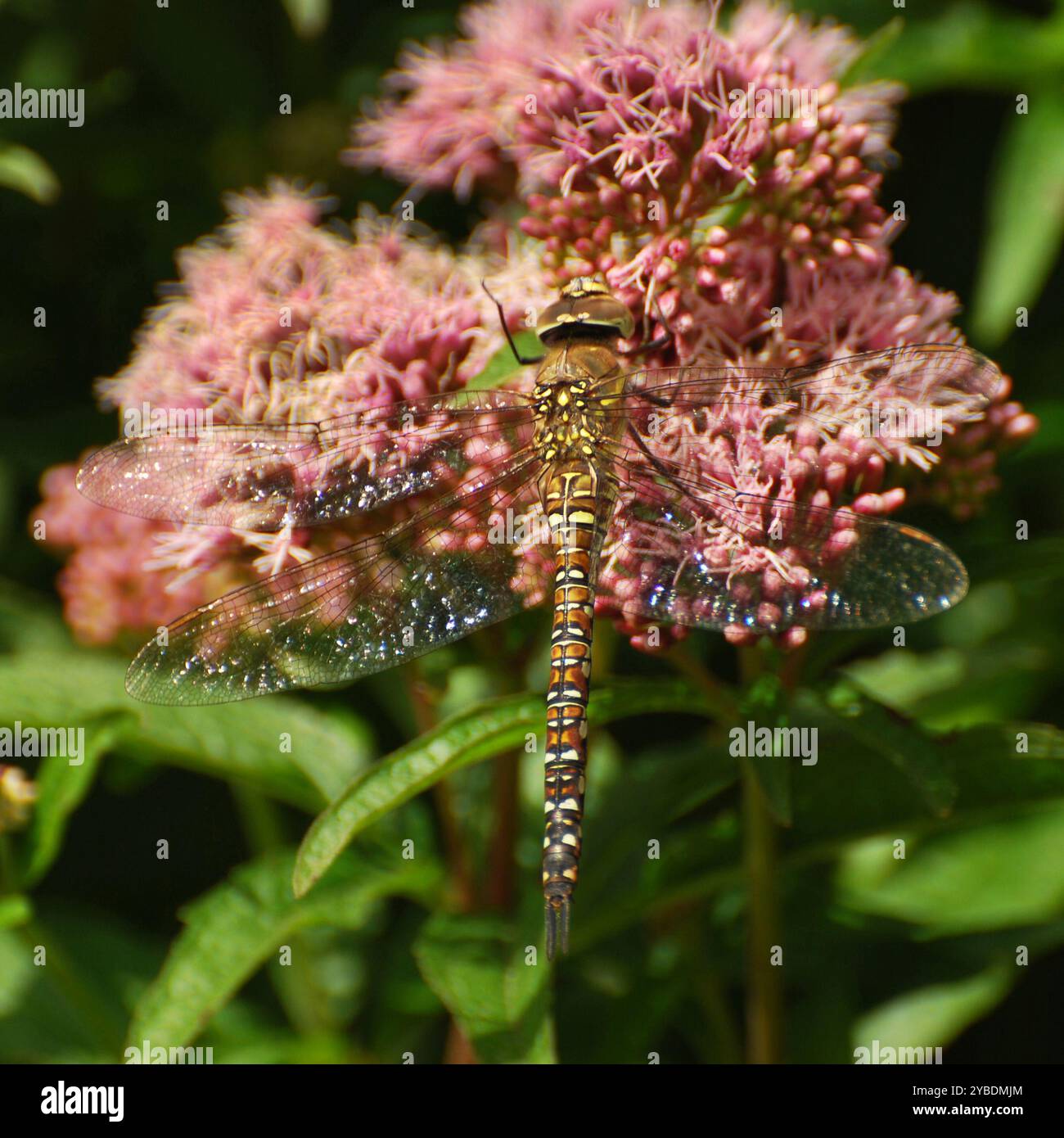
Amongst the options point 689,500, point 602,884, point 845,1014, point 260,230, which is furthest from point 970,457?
point 260,230

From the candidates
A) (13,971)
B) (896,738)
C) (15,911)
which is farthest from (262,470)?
(13,971)

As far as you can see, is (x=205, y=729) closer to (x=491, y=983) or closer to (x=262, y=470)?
(x=262, y=470)

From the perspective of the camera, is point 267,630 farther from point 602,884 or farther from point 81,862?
point 81,862

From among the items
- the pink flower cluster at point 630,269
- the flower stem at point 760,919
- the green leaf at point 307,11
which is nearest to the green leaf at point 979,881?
the flower stem at point 760,919

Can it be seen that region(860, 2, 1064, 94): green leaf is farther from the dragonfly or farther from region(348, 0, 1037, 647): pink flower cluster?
the dragonfly

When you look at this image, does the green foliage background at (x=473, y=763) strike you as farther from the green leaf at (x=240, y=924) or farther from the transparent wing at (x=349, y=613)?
the transparent wing at (x=349, y=613)
